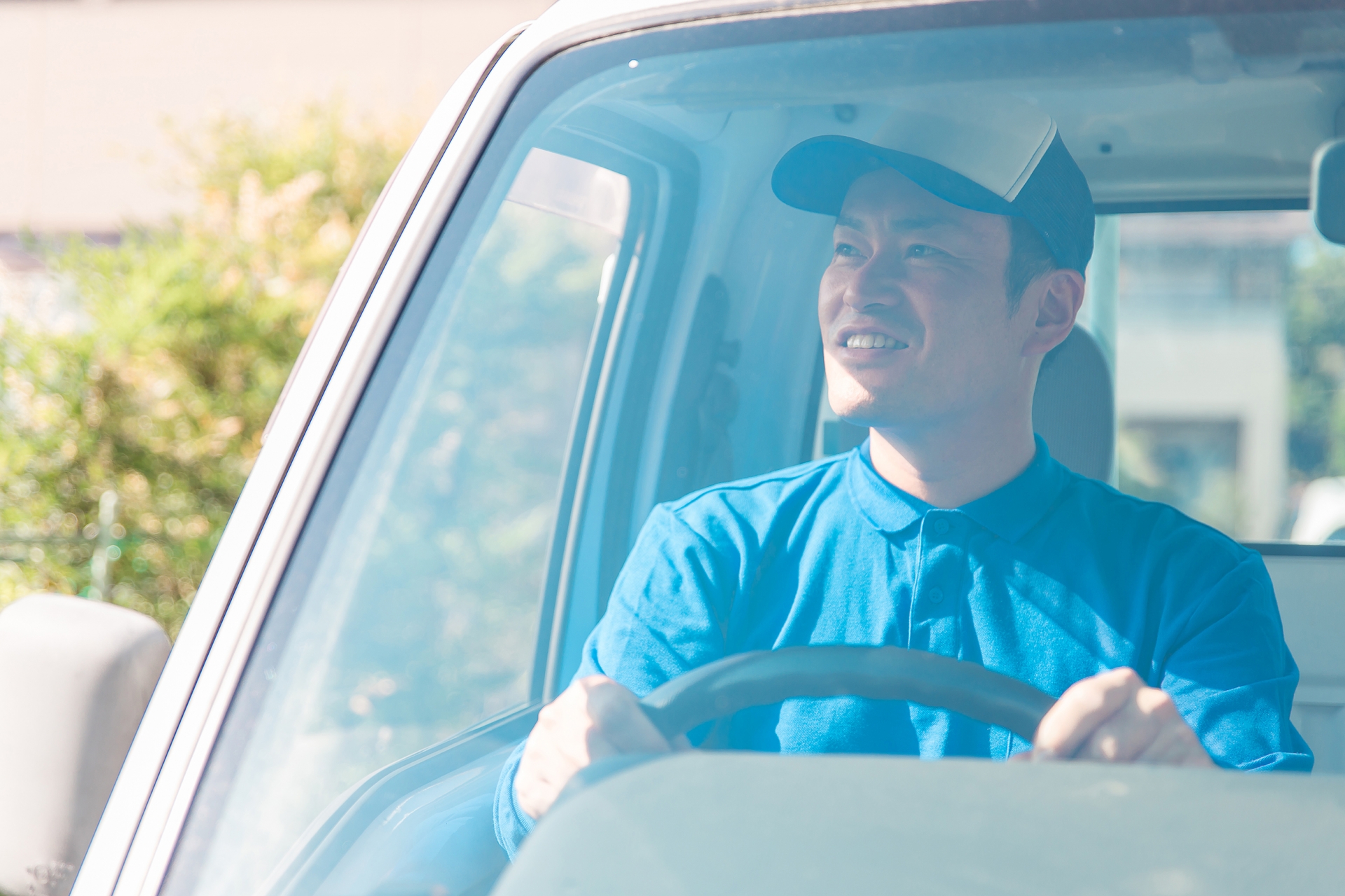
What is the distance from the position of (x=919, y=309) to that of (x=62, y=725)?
86cm

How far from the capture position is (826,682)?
0.99 metres

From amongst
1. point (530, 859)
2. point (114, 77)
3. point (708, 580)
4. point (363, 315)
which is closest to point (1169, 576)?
point (708, 580)

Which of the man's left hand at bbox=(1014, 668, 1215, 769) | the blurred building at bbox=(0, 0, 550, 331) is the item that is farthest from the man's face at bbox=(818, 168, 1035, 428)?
the blurred building at bbox=(0, 0, 550, 331)

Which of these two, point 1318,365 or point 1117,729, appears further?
point 1318,365

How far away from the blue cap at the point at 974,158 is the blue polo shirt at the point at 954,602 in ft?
0.91

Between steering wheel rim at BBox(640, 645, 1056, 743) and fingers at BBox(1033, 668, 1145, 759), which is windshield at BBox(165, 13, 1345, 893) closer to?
steering wheel rim at BBox(640, 645, 1056, 743)

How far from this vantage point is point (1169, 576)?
1148 mm

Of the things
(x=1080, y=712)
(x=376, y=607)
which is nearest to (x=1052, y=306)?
(x=1080, y=712)

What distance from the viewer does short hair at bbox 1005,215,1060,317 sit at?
1.15 meters

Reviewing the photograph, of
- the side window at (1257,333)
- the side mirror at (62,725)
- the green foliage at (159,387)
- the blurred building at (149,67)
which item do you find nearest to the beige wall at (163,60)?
the blurred building at (149,67)

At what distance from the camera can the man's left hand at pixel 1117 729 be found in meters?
0.91

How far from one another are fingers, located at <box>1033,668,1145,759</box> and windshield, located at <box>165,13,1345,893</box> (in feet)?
1.27

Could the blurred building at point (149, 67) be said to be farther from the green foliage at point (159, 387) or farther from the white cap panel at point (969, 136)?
the white cap panel at point (969, 136)

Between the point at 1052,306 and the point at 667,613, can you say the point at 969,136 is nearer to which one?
the point at 1052,306
